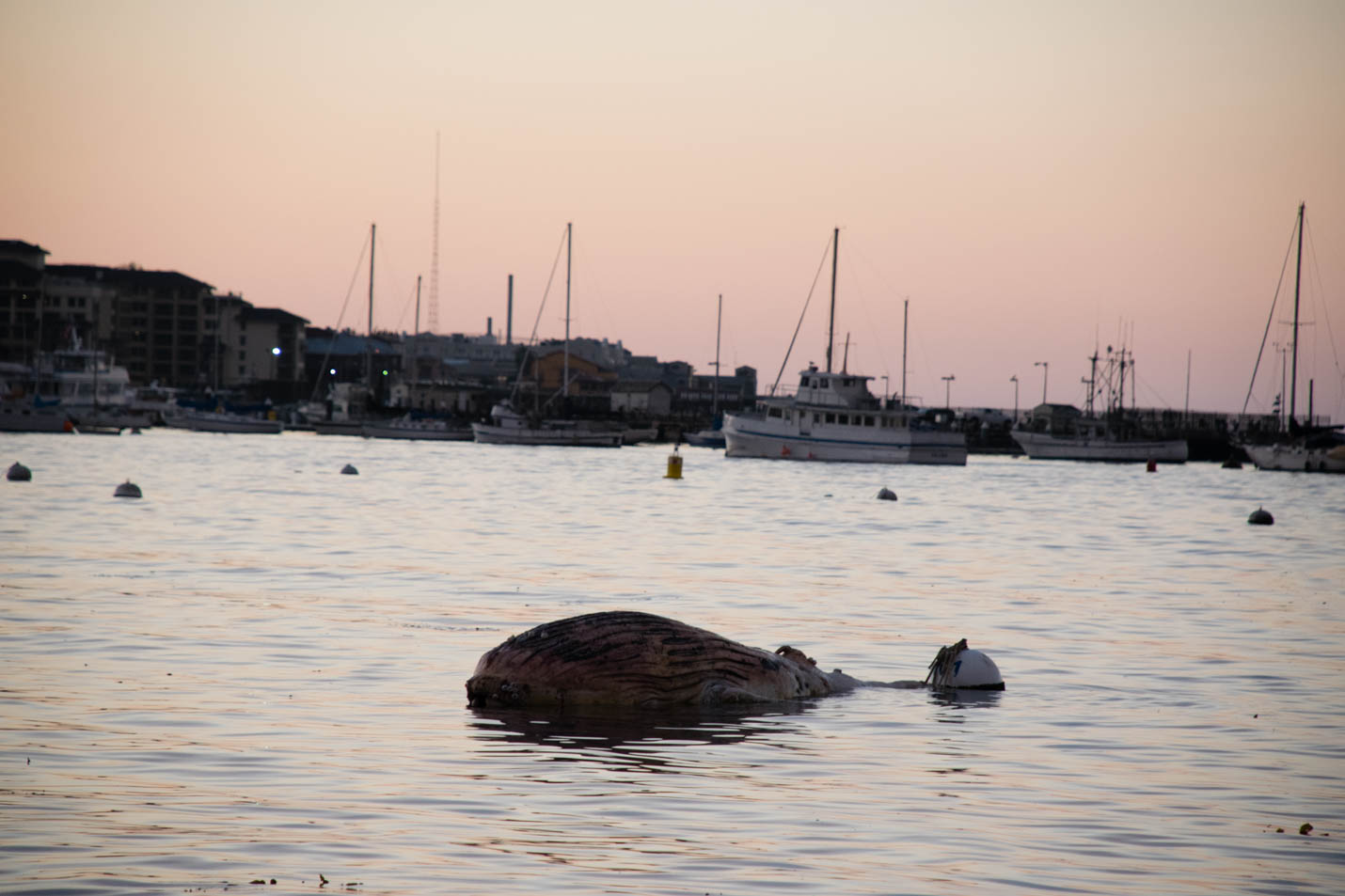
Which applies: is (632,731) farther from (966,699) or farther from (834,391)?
(834,391)

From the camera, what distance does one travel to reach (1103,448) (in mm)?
125500

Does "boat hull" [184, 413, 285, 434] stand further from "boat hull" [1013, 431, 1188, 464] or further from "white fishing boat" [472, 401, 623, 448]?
"boat hull" [1013, 431, 1188, 464]

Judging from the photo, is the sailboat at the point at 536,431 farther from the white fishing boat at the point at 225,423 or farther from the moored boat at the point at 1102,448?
the moored boat at the point at 1102,448

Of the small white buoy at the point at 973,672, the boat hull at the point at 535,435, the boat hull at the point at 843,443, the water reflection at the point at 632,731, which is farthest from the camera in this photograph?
the boat hull at the point at 535,435

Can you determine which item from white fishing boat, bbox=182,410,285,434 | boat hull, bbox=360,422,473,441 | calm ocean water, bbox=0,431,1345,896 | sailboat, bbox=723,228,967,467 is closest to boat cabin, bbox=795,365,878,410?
sailboat, bbox=723,228,967,467

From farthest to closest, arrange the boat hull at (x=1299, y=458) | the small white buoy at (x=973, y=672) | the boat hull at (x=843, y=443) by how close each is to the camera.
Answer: the boat hull at (x=1299, y=458) → the boat hull at (x=843, y=443) → the small white buoy at (x=973, y=672)

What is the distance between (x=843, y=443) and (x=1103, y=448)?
3613 centimetres

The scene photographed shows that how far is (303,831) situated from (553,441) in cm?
11330

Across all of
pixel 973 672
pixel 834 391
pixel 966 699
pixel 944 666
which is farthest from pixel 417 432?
pixel 966 699

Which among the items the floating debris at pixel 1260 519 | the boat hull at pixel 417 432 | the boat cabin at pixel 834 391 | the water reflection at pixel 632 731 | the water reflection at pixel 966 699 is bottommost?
the water reflection at pixel 966 699

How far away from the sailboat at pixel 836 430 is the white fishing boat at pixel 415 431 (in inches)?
1361

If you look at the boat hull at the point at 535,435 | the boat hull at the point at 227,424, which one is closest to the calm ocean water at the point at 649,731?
the boat hull at the point at 535,435

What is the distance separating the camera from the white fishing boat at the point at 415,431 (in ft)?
419

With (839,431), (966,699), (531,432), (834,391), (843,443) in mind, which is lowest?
(966,699)
